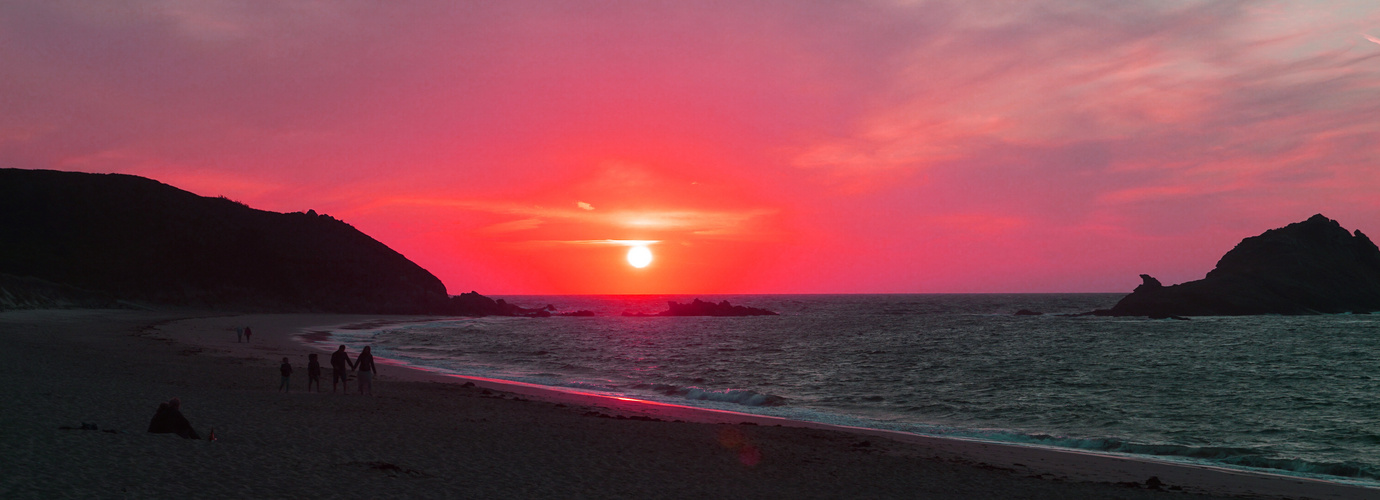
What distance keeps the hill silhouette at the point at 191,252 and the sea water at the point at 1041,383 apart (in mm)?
59131

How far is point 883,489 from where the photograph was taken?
49.0 ft

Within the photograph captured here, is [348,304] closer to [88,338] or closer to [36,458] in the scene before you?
[88,338]

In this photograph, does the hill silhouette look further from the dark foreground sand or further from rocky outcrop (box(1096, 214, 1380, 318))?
rocky outcrop (box(1096, 214, 1380, 318))

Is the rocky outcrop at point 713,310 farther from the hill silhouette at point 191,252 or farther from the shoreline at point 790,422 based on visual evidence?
the shoreline at point 790,422

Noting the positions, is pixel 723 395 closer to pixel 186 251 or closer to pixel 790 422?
pixel 790 422

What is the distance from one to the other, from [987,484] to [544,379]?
90.7 ft

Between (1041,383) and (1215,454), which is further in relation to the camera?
(1041,383)

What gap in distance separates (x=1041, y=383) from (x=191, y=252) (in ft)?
433

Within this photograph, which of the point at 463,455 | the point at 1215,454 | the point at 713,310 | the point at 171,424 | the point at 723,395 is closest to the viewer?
the point at 171,424

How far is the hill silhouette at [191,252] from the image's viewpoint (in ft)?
364

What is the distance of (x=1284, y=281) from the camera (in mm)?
122500

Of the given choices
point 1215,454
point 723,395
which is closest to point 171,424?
point 723,395

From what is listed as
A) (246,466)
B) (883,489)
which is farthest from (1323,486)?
(246,466)

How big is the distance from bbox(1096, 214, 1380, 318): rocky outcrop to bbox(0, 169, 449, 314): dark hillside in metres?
130
